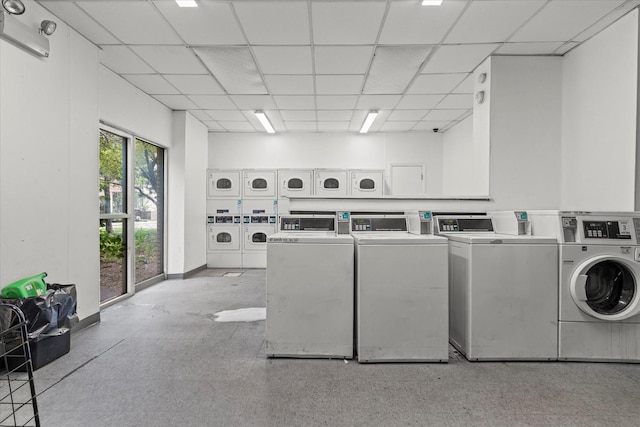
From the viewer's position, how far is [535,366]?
2451 millimetres

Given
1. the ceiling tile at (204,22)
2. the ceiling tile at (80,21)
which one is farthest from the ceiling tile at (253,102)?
the ceiling tile at (80,21)

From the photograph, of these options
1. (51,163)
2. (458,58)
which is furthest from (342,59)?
(51,163)

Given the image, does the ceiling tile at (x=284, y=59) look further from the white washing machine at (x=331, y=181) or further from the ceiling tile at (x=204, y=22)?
the white washing machine at (x=331, y=181)

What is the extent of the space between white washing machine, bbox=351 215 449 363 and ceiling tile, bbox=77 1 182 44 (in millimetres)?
2670

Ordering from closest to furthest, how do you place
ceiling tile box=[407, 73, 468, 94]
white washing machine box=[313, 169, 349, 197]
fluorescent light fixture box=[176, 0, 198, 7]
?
fluorescent light fixture box=[176, 0, 198, 7] → ceiling tile box=[407, 73, 468, 94] → white washing machine box=[313, 169, 349, 197]

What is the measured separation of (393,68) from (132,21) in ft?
8.89

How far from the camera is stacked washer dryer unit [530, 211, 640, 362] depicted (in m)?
2.46

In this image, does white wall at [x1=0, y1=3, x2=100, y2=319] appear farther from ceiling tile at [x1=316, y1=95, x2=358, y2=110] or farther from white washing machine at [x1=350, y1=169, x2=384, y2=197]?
white washing machine at [x1=350, y1=169, x2=384, y2=197]

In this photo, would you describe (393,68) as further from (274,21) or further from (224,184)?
(224,184)

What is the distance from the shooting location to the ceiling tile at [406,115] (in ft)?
18.1

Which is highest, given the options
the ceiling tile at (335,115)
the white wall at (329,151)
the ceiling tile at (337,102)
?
the ceiling tile at (337,102)

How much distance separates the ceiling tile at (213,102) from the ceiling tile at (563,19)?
3.76m

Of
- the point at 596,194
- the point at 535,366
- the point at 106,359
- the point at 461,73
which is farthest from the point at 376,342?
the point at 461,73

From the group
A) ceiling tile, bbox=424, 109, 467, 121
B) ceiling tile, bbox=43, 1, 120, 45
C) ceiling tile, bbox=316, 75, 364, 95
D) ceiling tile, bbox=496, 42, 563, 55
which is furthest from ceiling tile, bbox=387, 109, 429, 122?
ceiling tile, bbox=43, 1, 120, 45
